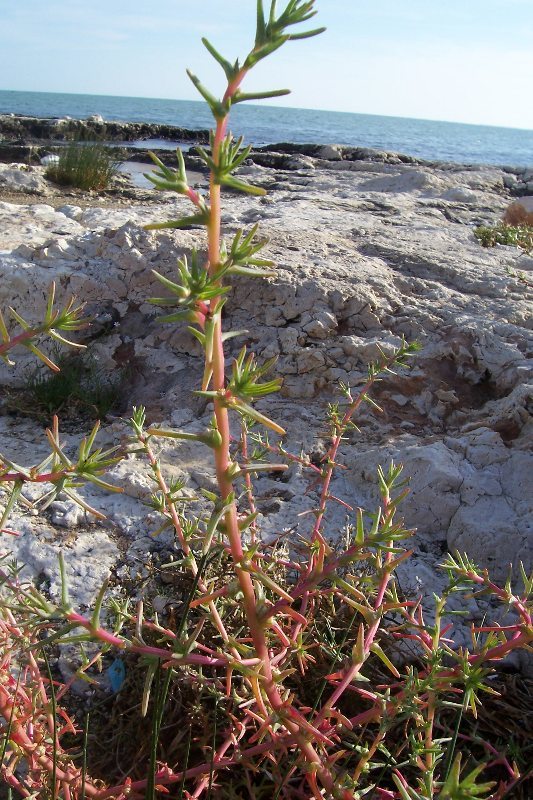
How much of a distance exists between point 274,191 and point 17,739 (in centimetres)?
568

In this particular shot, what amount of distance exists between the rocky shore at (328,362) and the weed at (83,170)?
2.98 metres

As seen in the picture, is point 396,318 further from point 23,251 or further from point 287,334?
point 23,251

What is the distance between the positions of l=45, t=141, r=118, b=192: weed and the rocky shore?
2.98 meters

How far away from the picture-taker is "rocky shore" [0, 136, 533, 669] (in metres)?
2.12

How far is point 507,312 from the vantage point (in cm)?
324

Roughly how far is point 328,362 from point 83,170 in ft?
18.7

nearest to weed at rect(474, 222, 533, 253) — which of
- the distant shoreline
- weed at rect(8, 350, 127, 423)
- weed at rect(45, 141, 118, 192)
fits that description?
the distant shoreline

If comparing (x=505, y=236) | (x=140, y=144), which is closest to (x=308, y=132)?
(x=140, y=144)

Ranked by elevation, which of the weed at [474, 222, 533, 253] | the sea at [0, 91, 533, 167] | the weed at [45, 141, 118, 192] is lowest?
the weed at [474, 222, 533, 253]

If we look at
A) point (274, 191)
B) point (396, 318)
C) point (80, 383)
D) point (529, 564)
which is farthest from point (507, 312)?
point (274, 191)

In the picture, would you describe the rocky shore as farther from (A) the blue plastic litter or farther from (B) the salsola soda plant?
(B) the salsola soda plant

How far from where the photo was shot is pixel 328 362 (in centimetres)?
291

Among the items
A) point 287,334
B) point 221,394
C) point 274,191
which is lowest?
point 287,334

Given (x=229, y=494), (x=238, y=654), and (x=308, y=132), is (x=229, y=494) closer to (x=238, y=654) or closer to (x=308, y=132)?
(x=238, y=654)
